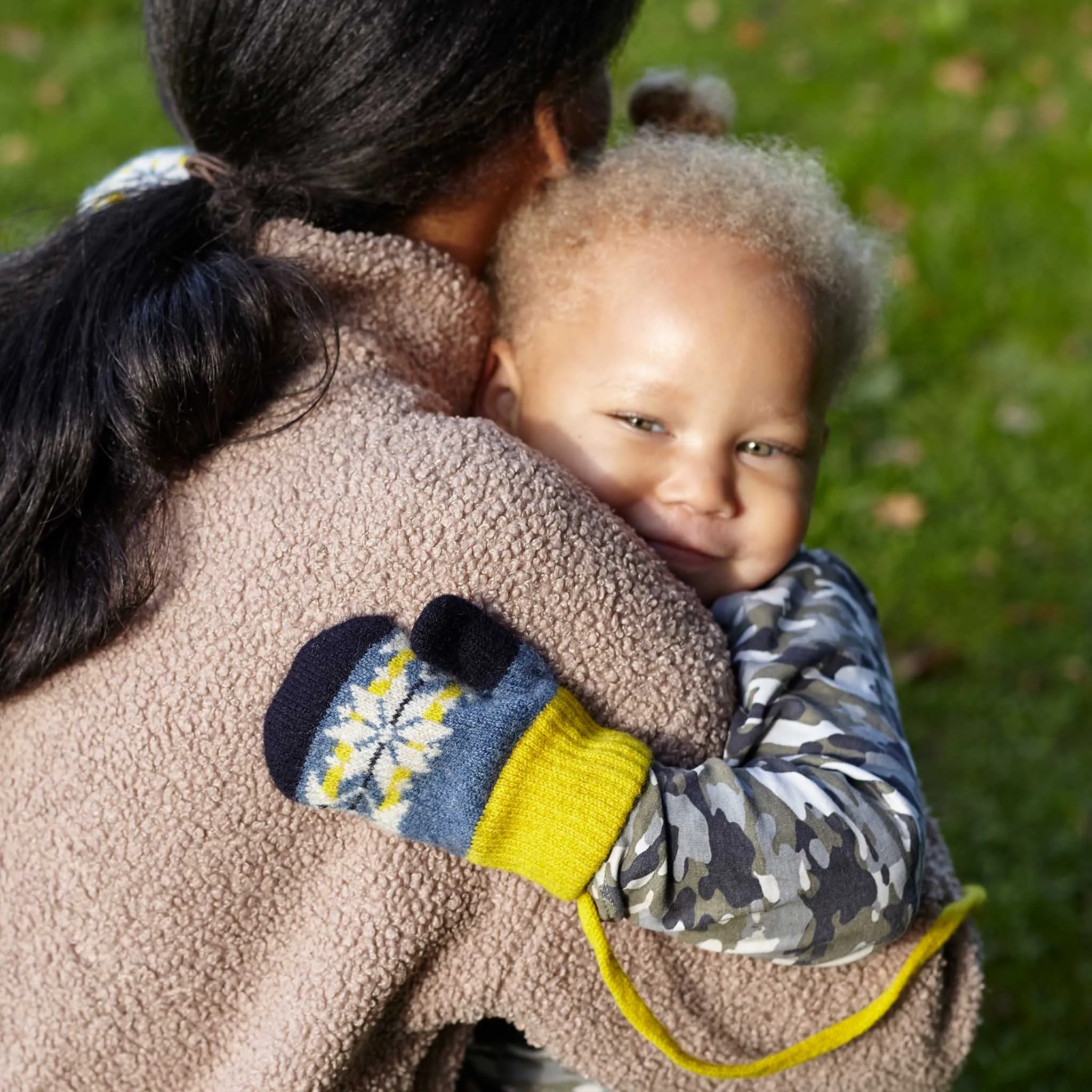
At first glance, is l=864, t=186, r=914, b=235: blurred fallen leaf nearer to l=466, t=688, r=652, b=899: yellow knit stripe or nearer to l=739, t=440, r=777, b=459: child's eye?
l=739, t=440, r=777, b=459: child's eye

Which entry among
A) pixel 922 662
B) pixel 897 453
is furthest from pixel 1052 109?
pixel 922 662

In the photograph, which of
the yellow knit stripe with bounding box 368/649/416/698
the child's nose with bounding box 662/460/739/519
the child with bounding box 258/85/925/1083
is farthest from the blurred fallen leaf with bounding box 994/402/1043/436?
the yellow knit stripe with bounding box 368/649/416/698

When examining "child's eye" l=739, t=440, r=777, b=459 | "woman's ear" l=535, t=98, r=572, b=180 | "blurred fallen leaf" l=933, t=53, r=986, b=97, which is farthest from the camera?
"blurred fallen leaf" l=933, t=53, r=986, b=97

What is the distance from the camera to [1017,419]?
14.3 feet

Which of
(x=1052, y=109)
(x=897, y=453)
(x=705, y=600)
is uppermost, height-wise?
(x=705, y=600)

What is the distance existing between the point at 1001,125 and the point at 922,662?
289 centimetres

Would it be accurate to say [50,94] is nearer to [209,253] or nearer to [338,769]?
[209,253]

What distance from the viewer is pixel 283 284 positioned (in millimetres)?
1452

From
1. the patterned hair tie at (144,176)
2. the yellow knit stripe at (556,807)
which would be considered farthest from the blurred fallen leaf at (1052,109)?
the yellow knit stripe at (556,807)

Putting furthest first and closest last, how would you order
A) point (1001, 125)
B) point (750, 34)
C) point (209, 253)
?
point (750, 34) < point (1001, 125) < point (209, 253)

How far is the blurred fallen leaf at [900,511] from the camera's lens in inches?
159

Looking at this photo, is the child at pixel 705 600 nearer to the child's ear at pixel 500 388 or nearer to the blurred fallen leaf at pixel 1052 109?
the child's ear at pixel 500 388

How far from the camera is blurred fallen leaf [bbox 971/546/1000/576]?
155 inches

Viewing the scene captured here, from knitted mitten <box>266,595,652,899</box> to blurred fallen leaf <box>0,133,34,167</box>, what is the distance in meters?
5.09
